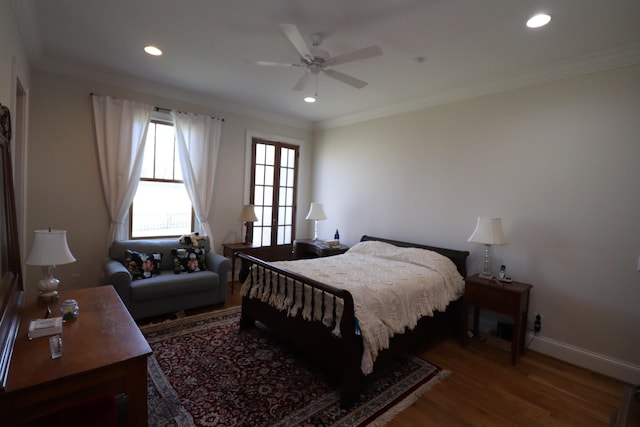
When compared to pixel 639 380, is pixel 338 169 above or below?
above

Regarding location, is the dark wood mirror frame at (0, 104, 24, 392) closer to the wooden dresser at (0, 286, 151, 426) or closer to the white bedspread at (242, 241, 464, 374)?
the wooden dresser at (0, 286, 151, 426)

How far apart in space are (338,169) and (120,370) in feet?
14.3

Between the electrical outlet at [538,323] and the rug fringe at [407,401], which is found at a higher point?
the electrical outlet at [538,323]

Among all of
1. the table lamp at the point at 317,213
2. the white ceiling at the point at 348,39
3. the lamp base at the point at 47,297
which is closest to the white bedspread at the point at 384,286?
the table lamp at the point at 317,213

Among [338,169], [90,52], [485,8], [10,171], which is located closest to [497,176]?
[485,8]

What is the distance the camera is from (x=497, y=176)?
342 cm

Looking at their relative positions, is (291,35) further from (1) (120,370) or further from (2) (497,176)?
(2) (497,176)

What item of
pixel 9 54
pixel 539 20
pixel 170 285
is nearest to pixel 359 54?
pixel 539 20

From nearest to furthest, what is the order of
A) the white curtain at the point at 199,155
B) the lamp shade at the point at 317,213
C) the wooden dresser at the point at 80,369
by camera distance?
the wooden dresser at the point at 80,369 → the white curtain at the point at 199,155 → the lamp shade at the point at 317,213

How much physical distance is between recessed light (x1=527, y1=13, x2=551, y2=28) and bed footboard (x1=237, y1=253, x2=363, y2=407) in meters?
2.37

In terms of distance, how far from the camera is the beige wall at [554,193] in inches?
106

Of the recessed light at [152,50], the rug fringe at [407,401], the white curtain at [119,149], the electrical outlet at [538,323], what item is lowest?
the rug fringe at [407,401]

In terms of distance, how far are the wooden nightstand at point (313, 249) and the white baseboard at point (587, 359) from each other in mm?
2556

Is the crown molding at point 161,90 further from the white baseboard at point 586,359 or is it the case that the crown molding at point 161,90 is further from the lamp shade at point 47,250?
the white baseboard at point 586,359
